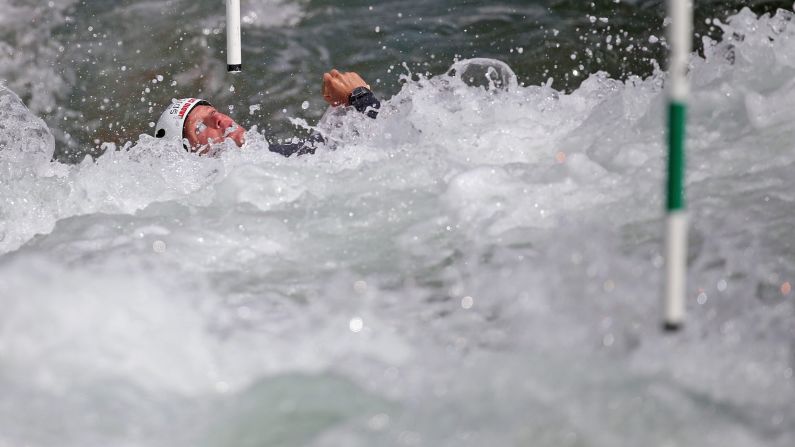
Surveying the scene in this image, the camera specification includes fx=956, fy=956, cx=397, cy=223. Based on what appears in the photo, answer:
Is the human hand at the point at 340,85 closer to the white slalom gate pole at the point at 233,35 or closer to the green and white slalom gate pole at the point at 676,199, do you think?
the white slalom gate pole at the point at 233,35

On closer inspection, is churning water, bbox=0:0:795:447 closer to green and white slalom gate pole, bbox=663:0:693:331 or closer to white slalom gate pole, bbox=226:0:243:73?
green and white slalom gate pole, bbox=663:0:693:331

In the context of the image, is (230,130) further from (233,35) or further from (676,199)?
(676,199)

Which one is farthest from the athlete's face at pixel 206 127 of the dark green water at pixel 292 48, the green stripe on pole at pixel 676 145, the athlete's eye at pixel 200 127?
the green stripe on pole at pixel 676 145

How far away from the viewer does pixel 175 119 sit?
4590 millimetres

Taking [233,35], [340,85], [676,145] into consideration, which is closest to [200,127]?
[233,35]

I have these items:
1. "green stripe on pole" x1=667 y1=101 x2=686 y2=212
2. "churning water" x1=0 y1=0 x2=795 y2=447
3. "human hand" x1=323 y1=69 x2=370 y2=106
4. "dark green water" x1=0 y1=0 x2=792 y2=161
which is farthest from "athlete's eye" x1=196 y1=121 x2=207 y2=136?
"green stripe on pole" x1=667 y1=101 x2=686 y2=212

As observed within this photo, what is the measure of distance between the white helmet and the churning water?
11.1 inches

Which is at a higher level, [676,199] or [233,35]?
[233,35]

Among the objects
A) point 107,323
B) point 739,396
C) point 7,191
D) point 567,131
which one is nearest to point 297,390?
point 107,323

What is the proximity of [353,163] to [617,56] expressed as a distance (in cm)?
293

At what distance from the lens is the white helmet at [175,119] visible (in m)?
Result: 4.57

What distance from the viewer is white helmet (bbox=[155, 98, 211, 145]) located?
15.0 feet

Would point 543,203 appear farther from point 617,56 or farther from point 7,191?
point 617,56

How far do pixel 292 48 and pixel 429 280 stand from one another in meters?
3.82
